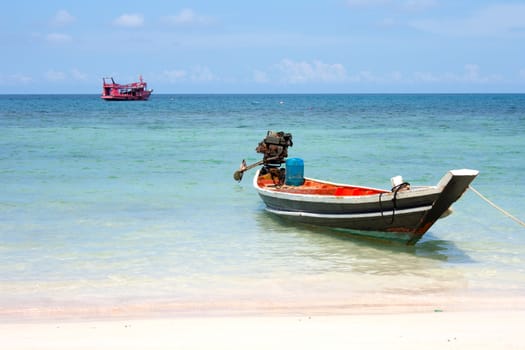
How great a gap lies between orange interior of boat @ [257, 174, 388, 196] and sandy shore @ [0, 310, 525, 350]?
5368 millimetres

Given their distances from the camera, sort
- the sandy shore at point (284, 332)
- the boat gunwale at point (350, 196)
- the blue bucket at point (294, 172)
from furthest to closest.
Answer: the blue bucket at point (294, 172) < the boat gunwale at point (350, 196) < the sandy shore at point (284, 332)

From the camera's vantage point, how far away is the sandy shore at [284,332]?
6.43 m

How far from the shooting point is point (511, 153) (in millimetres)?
27828

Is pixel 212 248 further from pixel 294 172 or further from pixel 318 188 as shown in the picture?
pixel 294 172

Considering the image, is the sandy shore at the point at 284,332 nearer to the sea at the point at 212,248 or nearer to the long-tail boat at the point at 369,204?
the sea at the point at 212,248

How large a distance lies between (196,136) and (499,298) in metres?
31.2

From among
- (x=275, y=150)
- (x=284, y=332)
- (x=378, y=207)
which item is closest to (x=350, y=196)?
(x=378, y=207)

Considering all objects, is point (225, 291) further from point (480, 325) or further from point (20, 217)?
point (20, 217)

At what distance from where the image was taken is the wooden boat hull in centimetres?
1019

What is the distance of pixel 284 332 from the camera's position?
6887 millimetres

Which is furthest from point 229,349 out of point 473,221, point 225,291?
point 473,221
